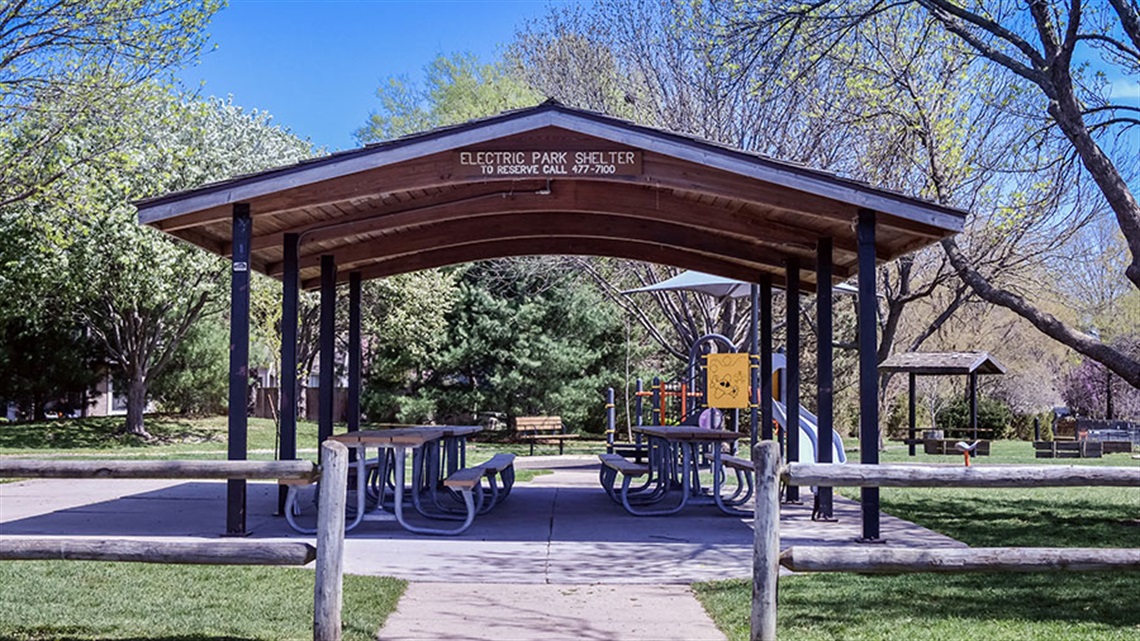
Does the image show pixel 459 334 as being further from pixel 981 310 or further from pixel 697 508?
pixel 697 508

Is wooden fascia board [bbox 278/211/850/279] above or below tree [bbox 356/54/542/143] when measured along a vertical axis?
below

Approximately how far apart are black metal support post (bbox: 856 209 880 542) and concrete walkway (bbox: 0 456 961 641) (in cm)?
39

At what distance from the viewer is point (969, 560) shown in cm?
536

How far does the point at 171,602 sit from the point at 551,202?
5.02 metres

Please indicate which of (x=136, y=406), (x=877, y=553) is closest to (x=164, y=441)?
(x=136, y=406)

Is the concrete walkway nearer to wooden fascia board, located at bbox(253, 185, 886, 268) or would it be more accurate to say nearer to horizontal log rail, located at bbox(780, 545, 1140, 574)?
horizontal log rail, located at bbox(780, 545, 1140, 574)

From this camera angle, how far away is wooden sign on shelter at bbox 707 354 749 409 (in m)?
16.0

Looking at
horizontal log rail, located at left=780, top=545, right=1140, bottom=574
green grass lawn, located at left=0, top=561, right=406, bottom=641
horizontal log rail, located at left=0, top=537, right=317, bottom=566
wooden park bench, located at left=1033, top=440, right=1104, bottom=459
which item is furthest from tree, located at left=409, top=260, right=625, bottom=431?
horizontal log rail, located at left=780, top=545, right=1140, bottom=574

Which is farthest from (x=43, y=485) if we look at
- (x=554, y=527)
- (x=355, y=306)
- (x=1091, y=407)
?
(x=1091, y=407)

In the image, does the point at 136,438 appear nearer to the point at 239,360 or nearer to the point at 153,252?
the point at 153,252

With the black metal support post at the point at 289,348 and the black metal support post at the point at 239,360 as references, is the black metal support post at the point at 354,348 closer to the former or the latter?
the black metal support post at the point at 289,348

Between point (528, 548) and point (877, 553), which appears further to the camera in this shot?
point (528, 548)

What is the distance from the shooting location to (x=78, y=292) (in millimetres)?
25000

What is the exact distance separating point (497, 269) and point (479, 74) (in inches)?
515
